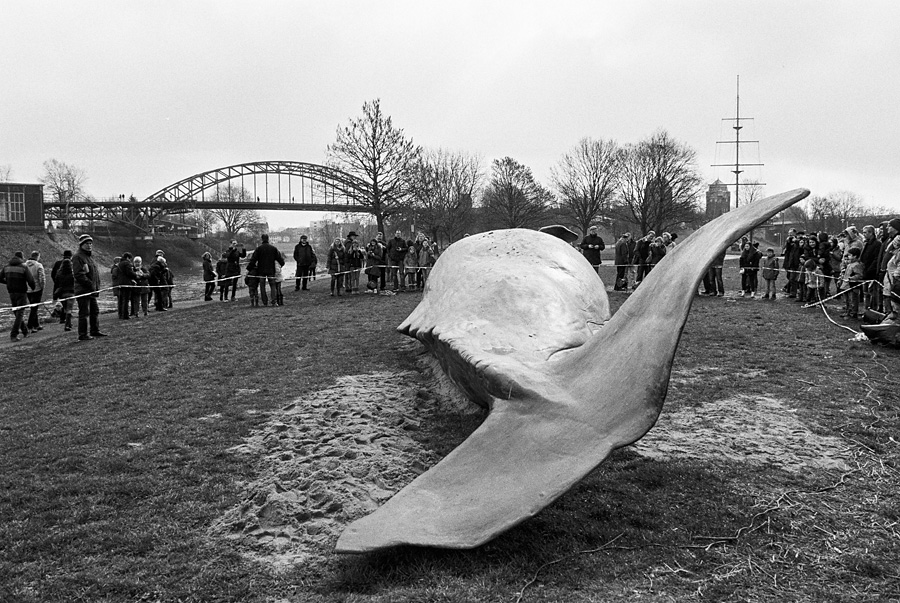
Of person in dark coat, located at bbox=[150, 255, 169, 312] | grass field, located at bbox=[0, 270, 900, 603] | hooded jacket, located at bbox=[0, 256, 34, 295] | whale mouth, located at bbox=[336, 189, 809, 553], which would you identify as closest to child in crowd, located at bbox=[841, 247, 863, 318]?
grass field, located at bbox=[0, 270, 900, 603]

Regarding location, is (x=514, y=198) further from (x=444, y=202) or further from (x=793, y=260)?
(x=793, y=260)

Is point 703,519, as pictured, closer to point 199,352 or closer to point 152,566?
point 152,566

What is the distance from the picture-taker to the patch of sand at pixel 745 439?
4.94 meters

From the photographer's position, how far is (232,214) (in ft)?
309

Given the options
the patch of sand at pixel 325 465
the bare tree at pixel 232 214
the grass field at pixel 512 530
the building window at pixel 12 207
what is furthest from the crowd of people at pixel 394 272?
the bare tree at pixel 232 214

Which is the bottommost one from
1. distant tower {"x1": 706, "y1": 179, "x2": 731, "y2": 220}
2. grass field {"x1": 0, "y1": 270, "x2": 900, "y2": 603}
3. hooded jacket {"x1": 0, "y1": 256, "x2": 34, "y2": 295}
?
grass field {"x1": 0, "y1": 270, "x2": 900, "y2": 603}

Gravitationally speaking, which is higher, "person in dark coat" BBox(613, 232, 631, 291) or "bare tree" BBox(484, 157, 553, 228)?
"bare tree" BBox(484, 157, 553, 228)

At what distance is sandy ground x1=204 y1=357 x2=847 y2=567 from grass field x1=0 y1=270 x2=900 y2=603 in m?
0.04

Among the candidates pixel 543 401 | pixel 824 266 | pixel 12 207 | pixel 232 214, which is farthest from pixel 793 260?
pixel 232 214

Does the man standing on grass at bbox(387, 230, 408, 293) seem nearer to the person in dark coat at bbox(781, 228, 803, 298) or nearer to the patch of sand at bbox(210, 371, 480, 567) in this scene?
the person in dark coat at bbox(781, 228, 803, 298)

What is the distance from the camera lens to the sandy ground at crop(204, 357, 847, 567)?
12.7 feet

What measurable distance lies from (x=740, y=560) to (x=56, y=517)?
431 cm

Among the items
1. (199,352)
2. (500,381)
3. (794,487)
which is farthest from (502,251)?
(199,352)

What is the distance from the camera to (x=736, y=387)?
7227 millimetres
